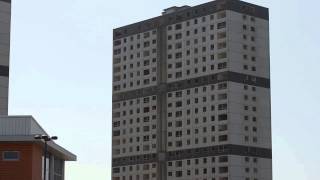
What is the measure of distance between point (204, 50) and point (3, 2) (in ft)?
289

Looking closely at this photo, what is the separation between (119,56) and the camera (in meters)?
194

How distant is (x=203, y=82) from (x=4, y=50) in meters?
88.0

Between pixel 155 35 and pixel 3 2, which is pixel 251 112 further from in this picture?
pixel 3 2

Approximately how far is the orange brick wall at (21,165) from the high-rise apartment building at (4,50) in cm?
2957

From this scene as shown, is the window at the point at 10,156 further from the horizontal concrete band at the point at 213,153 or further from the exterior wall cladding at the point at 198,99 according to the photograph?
the horizontal concrete band at the point at 213,153

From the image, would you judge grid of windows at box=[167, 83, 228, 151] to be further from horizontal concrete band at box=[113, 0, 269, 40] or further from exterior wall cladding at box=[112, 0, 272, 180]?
horizontal concrete band at box=[113, 0, 269, 40]

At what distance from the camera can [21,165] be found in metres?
57.5

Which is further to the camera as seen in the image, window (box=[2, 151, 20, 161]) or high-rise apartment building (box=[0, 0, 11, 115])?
high-rise apartment building (box=[0, 0, 11, 115])

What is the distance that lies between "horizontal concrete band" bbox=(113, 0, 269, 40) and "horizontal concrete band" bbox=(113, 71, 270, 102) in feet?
50.6

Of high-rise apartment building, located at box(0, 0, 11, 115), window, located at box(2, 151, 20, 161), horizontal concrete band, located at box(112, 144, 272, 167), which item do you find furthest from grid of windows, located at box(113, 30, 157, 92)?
window, located at box(2, 151, 20, 161)

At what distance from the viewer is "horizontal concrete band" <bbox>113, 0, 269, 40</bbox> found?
568 feet

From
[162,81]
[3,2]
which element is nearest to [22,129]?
[3,2]

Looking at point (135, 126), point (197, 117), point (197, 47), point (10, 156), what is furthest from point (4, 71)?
point (135, 126)

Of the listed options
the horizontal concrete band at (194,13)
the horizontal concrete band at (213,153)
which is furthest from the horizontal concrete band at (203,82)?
the horizontal concrete band at (194,13)
